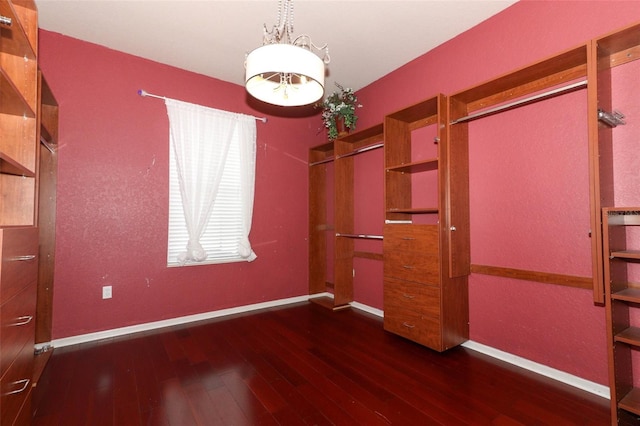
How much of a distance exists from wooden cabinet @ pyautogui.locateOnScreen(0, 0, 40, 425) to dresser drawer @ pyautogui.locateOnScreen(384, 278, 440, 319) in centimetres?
257

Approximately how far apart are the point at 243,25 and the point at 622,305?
11.1ft

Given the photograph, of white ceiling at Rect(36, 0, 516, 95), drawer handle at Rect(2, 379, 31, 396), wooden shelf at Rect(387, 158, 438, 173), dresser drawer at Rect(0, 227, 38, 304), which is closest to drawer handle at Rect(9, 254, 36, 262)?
dresser drawer at Rect(0, 227, 38, 304)

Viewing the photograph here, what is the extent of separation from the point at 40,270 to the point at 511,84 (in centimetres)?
413

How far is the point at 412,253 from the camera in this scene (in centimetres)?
272

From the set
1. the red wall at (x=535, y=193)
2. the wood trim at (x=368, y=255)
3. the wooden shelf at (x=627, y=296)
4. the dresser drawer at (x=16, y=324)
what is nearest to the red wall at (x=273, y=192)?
the red wall at (x=535, y=193)

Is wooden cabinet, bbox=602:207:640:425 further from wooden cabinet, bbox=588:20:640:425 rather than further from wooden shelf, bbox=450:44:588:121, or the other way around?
wooden shelf, bbox=450:44:588:121

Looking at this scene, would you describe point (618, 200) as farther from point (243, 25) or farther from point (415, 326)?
point (243, 25)

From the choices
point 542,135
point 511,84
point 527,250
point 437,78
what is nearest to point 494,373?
point 527,250

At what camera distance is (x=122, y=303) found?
2980mm

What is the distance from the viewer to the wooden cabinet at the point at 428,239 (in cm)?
251

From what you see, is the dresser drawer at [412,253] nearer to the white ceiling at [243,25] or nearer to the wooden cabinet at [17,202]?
the white ceiling at [243,25]

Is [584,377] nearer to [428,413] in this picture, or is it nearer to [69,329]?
[428,413]

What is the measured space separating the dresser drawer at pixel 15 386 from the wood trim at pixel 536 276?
9.83 ft

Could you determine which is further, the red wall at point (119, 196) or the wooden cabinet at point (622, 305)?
the red wall at point (119, 196)
